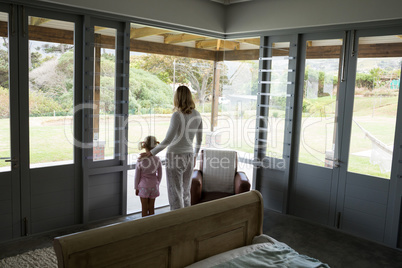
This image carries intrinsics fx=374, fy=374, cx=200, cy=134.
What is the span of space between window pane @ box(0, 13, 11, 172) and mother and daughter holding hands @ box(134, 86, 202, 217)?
1338mm

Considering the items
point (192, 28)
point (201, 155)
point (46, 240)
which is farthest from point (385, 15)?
point (46, 240)

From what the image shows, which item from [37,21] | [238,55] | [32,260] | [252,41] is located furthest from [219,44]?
[32,260]

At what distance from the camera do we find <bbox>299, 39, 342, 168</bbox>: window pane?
14.8 feet

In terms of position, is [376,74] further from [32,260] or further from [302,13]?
[32,260]

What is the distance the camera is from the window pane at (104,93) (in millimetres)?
4234

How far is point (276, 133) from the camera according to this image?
505 cm

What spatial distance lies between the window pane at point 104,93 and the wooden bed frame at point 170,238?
2.23 m

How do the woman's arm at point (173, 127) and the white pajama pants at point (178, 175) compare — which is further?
the white pajama pants at point (178, 175)

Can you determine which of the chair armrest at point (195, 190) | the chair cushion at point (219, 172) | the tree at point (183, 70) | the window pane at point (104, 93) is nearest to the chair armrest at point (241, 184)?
the chair cushion at point (219, 172)

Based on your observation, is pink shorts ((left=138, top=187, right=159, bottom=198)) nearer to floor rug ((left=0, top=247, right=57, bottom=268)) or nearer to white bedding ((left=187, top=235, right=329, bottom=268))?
floor rug ((left=0, top=247, right=57, bottom=268))

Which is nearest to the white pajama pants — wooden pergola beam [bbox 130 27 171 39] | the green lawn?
the green lawn

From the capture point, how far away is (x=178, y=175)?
4020 millimetres

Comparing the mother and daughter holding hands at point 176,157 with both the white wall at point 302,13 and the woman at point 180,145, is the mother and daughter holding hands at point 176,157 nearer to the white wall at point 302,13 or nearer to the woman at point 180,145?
the woman at point 180,145

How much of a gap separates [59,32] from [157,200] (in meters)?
2.48
